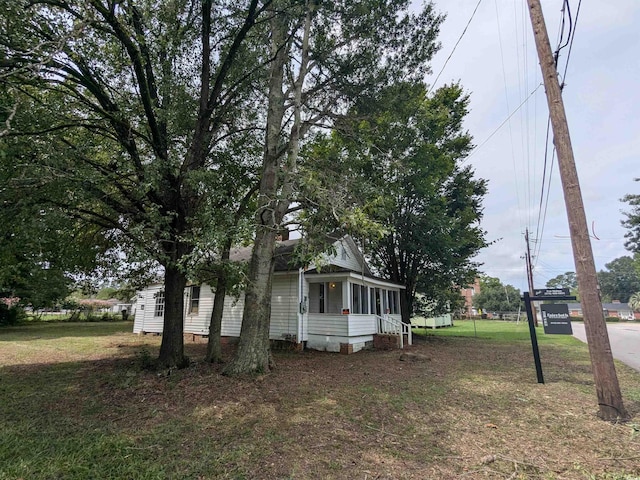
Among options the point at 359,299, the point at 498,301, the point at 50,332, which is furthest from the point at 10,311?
the point at 498,301

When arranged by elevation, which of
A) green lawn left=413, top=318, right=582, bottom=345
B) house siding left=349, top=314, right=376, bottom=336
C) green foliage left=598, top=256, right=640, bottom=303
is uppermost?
green foliage left=598, top=256, right=640, bottom=303

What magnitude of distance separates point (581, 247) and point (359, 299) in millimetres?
9471

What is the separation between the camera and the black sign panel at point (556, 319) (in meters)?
6.83

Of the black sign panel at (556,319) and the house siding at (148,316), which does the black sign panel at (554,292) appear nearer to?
the black sign panel at (556,319)

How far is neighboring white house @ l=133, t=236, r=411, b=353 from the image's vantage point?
41.7 feet

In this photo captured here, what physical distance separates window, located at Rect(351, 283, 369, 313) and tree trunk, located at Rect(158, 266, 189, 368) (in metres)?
7.65

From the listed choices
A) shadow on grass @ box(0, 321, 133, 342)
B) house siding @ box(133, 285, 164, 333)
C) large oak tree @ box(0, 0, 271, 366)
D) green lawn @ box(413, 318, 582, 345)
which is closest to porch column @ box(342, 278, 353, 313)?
large oak tree @ box(0, 0, 271, 366)

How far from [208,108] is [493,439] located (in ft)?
27.6

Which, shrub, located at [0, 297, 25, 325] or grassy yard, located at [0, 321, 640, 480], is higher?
shrub, located at [0, 297, 25, 325]

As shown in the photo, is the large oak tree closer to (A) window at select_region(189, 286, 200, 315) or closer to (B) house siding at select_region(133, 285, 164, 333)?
(A) window at select_region(189, 286, 200, 315)

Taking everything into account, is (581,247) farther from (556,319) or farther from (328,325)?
(328,325)

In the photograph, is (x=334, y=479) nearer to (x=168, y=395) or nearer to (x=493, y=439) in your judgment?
(x=493, y=439)

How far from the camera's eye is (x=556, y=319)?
6.99 m

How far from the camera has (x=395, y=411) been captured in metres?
5.29
